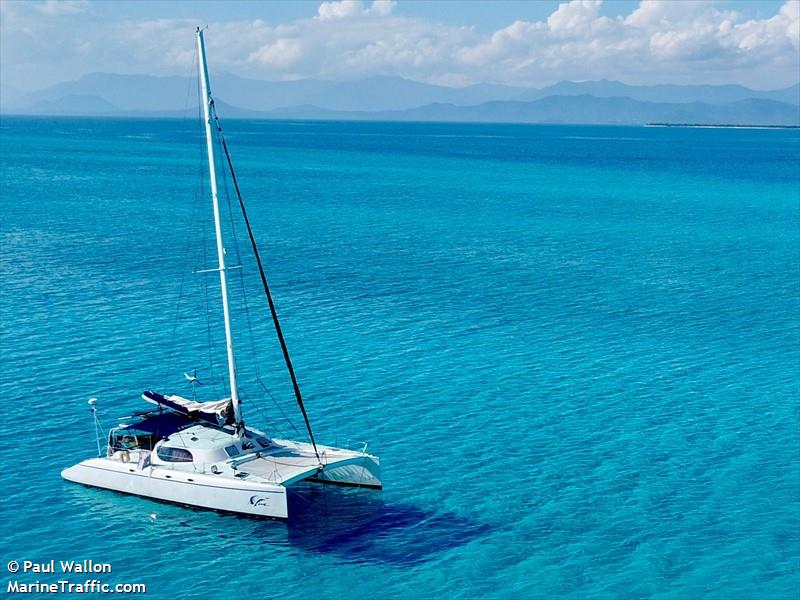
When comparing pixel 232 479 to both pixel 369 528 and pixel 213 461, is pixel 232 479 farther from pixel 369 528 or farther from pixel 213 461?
pixel 369 528

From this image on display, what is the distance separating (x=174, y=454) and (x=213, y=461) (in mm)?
1803

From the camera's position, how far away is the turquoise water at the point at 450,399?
29516 mm

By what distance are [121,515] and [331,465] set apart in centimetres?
798

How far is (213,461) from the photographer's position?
32.4m

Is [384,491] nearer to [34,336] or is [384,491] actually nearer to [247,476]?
[247,476]

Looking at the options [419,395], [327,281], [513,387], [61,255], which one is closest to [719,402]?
[513,387]

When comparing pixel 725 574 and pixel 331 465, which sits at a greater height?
pixel 331 465

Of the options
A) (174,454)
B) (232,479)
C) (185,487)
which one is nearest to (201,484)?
(185,487)

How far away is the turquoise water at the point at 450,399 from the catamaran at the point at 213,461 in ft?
2.49

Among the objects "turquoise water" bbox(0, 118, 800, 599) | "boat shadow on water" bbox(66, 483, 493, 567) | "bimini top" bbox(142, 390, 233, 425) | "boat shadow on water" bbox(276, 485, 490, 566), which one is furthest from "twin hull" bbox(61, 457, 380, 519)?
"bimini top" bbox(142, 390, 233, 425)

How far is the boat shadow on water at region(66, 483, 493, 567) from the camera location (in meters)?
30.3

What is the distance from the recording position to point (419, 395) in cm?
4456

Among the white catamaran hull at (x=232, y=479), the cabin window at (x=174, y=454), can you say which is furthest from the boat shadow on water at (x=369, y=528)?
the cabin window at (x=174, y=454)

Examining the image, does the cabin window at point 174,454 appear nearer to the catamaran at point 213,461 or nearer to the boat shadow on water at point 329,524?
the catamaran at point 213,461
